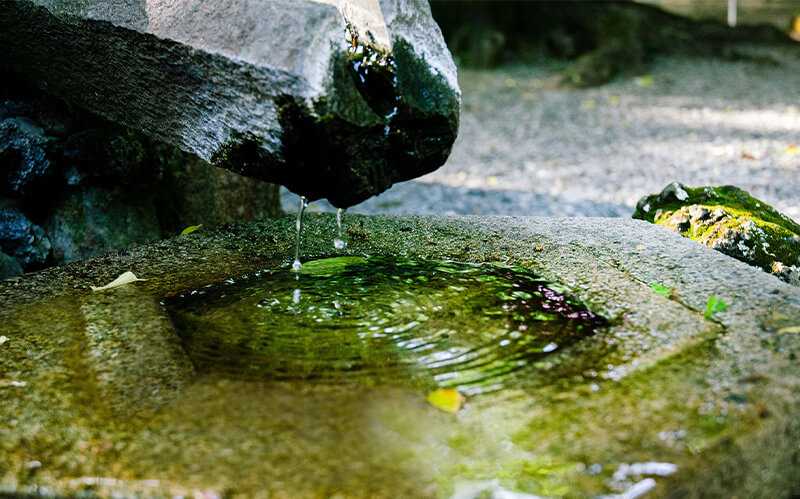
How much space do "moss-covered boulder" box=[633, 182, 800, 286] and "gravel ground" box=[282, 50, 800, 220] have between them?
1.55 m

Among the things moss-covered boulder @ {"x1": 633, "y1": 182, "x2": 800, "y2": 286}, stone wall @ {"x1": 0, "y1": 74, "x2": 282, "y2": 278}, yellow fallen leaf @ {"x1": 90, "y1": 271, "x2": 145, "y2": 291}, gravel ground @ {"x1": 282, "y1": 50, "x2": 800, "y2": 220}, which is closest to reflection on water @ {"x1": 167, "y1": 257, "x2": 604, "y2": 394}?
yellow fallen leaf @ {"x1": 90, "y1": 271, "x2": 145, "y2": 291}

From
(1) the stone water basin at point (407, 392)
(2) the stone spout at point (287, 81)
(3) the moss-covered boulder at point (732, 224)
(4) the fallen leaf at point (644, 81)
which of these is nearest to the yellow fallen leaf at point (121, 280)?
(1) the stone water basin at point (407, 392)

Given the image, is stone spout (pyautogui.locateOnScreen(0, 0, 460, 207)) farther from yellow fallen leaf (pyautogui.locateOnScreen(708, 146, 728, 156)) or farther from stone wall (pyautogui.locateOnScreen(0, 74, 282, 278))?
yellow fallen leaf (pyautogui.locateOnScreen(708, 146, 728, 156))

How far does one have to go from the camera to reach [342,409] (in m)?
1.34

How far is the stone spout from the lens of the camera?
1.65 meters

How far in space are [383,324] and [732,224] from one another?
139 centimetres

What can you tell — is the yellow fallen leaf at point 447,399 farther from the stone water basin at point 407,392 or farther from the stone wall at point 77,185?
the stone wall at point 77,185

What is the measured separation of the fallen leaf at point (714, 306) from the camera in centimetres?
170

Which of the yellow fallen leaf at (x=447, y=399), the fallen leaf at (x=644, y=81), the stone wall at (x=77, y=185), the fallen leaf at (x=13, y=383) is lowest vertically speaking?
the yellow fallen leaf at (x=447, y=399)

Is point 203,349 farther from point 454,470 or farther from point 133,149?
point 133,149

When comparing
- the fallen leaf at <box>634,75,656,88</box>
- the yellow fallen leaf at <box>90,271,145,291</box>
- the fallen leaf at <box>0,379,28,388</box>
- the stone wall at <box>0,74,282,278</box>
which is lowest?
the fallen leaf at <box>0,379,28,388</box>

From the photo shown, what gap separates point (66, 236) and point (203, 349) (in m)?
1.42

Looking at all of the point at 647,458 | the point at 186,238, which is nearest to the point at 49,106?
the point at 186,238

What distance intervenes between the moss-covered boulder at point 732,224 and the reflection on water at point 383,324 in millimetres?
813
